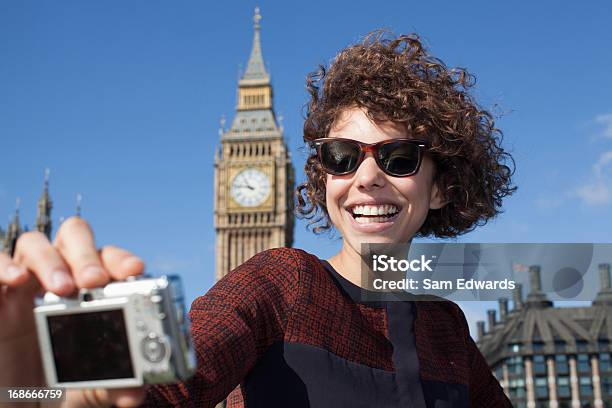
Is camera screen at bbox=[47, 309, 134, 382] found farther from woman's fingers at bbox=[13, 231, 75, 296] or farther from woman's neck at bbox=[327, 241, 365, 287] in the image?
woman's neck at bbox=[327, 241, 365, 287]

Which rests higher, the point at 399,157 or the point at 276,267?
the point at 399,157

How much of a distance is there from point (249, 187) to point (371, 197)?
41.6 metres

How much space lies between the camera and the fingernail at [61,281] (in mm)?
934

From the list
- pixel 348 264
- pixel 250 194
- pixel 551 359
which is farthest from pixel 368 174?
pixel 551 359

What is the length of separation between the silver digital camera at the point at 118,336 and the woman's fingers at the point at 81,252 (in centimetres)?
1

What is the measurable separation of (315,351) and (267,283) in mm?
174

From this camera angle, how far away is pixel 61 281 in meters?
0.94

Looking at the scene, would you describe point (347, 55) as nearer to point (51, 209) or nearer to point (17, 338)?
point (17, 338)

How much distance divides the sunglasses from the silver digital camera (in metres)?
1.18

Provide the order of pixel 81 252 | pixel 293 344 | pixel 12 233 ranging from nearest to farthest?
pixel 81 252 < pixel 293 344 < pixel 12 233

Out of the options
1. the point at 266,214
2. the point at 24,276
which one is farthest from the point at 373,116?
the point at 266,214

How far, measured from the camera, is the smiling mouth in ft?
6.82

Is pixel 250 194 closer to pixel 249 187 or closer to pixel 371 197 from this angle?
pixel 249 187

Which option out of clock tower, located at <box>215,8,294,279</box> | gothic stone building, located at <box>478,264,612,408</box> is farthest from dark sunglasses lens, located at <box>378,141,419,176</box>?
gothic stone building, located at <box>478,264,612,408</box>
